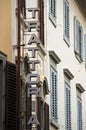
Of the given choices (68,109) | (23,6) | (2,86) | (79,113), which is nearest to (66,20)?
(68,109)

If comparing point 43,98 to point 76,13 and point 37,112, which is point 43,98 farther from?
point 76,13

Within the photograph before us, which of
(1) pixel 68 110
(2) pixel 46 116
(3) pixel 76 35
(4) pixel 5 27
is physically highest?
(4) pixel 5 27

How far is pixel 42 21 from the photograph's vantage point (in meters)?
26.2

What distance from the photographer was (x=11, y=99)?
2138 centimetres

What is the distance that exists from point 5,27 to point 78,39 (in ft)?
42.7

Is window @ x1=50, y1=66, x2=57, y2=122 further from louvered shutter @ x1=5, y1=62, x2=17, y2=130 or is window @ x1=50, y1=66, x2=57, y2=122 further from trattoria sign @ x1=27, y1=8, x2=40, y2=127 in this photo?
louvered shutter @ x1=5, y1=62, x2=17, y2=130

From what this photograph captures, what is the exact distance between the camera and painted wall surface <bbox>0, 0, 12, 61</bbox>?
21906 millimetres

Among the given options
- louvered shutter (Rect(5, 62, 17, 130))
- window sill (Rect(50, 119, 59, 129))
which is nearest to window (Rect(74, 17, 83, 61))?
window sill (Rect(50, 119, 59, 129))

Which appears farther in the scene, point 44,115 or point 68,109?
point 68,109

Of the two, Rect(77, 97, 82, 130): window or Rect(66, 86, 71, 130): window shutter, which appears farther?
Rect(77, 97, 82, 130): window

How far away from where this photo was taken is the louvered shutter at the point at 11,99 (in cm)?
2108

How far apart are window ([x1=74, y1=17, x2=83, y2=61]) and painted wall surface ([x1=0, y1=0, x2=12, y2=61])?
1134cm

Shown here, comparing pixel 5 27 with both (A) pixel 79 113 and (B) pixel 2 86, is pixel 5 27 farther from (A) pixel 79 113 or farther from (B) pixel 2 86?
(A) pixel 79 113

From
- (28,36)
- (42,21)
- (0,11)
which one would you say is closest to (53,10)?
(42,21)
